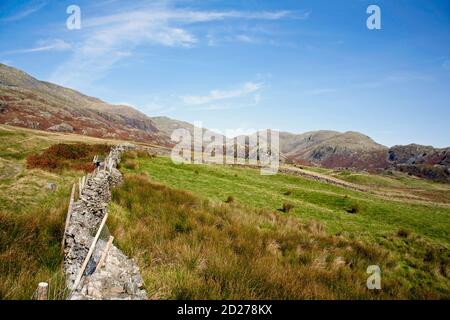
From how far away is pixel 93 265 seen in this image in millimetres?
6387

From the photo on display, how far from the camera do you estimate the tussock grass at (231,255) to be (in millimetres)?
5832

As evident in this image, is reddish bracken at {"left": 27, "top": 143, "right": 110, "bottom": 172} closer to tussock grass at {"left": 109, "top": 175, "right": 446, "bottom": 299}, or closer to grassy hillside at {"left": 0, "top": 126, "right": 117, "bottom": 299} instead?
grassy hillside at {"left": 0, "top": 126, "right": 117, "bottom": 299}

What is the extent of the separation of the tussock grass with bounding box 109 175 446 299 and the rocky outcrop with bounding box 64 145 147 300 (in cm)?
42

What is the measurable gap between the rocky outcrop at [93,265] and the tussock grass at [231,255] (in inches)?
16.3

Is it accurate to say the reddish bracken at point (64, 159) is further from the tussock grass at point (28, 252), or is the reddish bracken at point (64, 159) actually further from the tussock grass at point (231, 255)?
the tussock grass at point (28, 252)

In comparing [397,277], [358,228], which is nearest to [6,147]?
[358,228]

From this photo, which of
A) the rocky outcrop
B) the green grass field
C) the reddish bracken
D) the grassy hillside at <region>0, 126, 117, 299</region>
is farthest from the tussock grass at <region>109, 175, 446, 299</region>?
the reddish bracken

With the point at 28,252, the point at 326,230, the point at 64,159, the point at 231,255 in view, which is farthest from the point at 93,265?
the point at 64,159

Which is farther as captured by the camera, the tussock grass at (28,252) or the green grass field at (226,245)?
the green grass field at (226,245)

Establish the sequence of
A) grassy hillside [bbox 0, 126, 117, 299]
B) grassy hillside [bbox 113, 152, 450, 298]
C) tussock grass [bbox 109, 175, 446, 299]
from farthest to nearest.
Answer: grassy hillside [bbox 113, 152, 450, 298] < tussock grass [bbox 109, 175, 446, 299] < grassy hillside [bbox 0, 126, 117, 299]

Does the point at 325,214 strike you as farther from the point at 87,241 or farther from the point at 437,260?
the point at 87,241

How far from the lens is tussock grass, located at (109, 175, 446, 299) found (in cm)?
583

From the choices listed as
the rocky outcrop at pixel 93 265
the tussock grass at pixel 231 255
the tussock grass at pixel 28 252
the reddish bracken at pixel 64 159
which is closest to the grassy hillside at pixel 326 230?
the tussock grass at pixel 231 255
